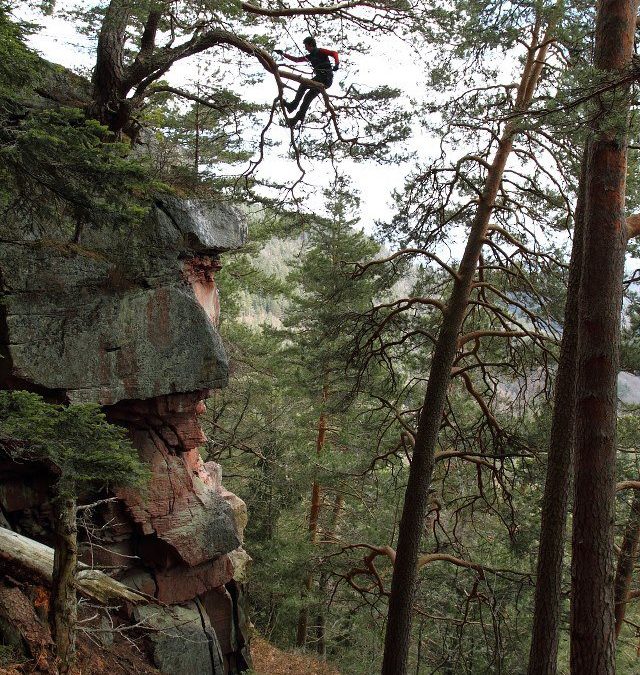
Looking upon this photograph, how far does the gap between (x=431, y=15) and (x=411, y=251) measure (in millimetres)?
3054

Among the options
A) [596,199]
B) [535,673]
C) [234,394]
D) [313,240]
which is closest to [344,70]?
[596,199]

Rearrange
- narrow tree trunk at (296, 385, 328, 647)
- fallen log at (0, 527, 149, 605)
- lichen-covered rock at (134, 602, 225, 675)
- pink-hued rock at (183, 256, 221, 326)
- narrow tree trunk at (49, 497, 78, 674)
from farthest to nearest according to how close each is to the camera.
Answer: narrow tree trunk at (296, 385, 328, 647)
pink-hued rock at (183, 256, 221, 326)
lichen-covered rock at (134, 602, 225, 675)
fallen log at (0, 527, 149, 605)
narrow tree trunk at (49, 497, 78, 674)

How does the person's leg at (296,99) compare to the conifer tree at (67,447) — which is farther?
the person's leg at (296,99)

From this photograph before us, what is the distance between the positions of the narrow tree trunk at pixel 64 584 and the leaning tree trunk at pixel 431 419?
3774 millimetres

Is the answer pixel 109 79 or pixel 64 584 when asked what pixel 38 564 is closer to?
pixel 64 584

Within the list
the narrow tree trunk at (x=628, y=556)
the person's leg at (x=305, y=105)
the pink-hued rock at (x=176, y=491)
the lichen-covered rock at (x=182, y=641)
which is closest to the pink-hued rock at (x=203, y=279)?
the pink-hued rock at (x=176, y=491)

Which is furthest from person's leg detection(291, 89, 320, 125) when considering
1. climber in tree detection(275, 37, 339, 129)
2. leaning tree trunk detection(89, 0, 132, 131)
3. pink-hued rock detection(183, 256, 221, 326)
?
pink-hued rock detection(183, 256, 221, 326)

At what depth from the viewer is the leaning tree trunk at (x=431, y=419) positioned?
6.77 metres

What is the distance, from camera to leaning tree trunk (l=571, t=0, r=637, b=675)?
388cm

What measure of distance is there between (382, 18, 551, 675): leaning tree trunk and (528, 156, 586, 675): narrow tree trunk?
179 centimetres

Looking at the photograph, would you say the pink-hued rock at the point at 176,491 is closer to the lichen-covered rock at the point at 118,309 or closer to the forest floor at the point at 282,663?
the lichen-covered rock at the point at 118,309

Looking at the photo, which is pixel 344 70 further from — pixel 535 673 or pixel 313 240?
pixel 535 673

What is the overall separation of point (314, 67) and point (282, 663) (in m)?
11.7

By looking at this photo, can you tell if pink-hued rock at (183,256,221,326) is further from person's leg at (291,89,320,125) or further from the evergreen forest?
person's leg at (291,89,320,125)
